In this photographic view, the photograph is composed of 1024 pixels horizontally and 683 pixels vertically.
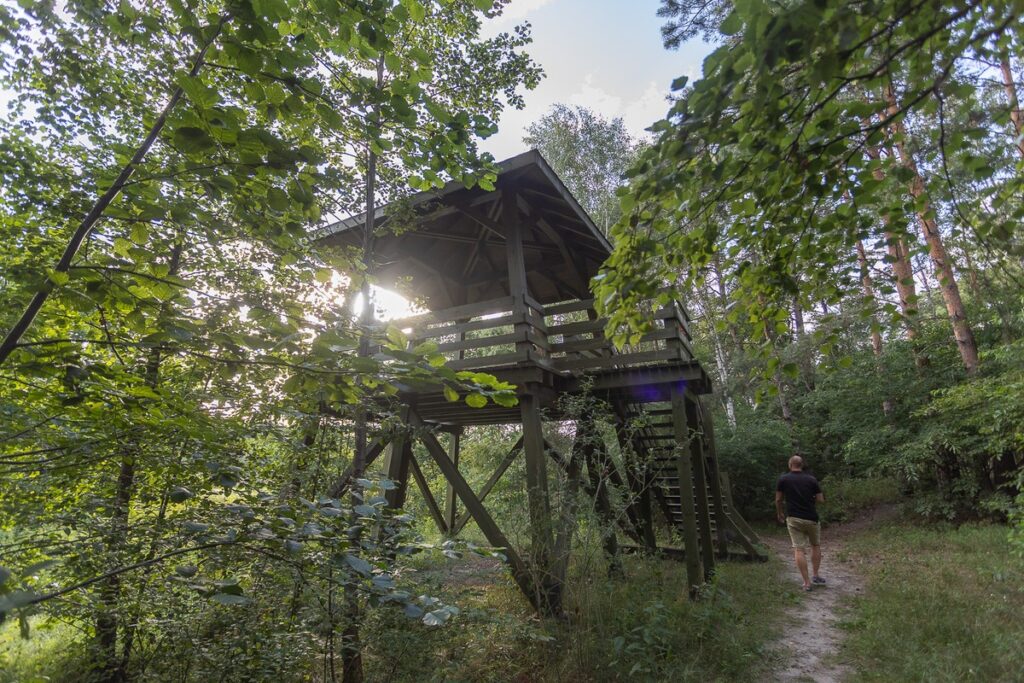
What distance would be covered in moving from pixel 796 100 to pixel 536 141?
19.9 m

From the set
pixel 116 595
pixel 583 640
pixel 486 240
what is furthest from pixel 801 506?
pixel 116 595

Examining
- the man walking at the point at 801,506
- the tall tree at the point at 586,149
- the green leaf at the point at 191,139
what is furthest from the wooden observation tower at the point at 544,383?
the tall tree at the point at 586,149

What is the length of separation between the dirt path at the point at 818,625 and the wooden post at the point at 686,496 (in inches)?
43.5

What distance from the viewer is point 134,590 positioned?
3.49 m

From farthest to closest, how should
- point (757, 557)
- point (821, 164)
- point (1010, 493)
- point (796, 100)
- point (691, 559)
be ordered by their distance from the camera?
1. point (1010, 493)
2. point (757, 557)
3. point (691, 559)
4. point (821, 164)
5. point (796, 100)

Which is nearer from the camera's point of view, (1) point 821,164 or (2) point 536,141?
(1) point 821,164

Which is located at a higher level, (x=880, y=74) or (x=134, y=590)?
(x=880, y=74)

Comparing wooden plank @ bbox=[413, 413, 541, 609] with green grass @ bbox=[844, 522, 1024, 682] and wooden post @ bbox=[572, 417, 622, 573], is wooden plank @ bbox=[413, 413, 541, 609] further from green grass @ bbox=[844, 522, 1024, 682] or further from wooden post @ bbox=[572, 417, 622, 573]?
green grass @ bbox=[844, 522, 1024, 682]

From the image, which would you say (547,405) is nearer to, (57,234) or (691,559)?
(691,559)

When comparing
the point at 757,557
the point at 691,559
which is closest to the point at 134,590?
the point at 691,559

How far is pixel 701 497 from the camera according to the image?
7.54 metres

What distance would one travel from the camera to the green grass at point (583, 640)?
163 inches

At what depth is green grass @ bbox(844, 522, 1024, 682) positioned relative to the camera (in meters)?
4.27

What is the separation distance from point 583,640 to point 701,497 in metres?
3.49
